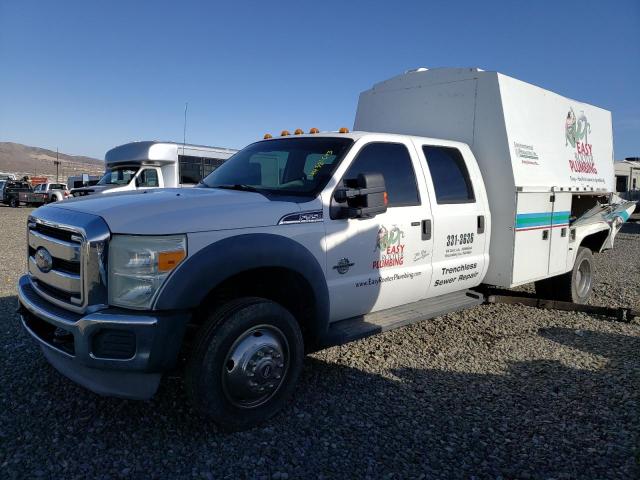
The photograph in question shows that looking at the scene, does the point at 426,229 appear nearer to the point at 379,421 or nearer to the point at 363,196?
the point at 363,196

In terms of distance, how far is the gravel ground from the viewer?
2670 millimetres

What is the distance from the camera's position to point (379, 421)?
318cm

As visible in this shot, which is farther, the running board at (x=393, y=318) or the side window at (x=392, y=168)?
the side window at (x=392, y=168)

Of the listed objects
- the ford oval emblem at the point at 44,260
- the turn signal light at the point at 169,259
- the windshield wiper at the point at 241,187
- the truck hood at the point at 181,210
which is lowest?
the ford oval emblem at the point at 44,260

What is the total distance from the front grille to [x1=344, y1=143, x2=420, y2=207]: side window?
198 cm

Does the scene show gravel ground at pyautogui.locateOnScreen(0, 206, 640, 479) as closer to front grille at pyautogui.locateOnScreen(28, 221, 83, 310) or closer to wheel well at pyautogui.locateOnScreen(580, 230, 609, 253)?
front grille at pyautogui.locateOnScreen(28, 221, 83, 310)

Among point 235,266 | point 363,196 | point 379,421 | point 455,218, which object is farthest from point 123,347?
point 455,218

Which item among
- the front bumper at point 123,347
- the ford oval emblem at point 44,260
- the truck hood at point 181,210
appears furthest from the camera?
the ford oval emblem at point 44,260

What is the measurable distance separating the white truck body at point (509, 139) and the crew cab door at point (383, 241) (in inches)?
46.3

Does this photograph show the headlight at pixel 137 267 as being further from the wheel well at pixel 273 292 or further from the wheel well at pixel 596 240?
the wheel well at pixel 596 240

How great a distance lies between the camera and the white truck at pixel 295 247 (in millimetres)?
2668

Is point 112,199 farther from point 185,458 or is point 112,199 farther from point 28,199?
point 28,199

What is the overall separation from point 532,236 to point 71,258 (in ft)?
14.6

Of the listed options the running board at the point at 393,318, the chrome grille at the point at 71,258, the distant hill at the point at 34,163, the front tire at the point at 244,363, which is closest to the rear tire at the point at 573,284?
the running board at the point at 393,318
